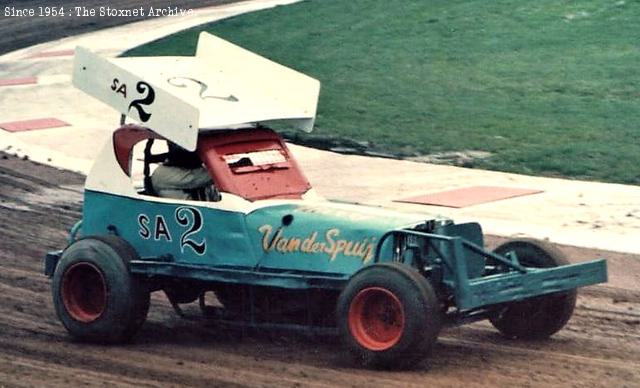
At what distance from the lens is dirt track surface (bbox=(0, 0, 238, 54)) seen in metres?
28.6

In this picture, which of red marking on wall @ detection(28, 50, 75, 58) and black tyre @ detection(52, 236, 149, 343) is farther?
→ red marking on wall @ detection(28, 50, 75, 58)

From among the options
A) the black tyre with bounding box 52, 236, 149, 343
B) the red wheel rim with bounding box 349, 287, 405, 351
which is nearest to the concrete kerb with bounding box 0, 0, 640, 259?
the red wheel rim with bounding box 349, 287, 405, 351

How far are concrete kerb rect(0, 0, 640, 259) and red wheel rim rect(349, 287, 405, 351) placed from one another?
2.56 metres

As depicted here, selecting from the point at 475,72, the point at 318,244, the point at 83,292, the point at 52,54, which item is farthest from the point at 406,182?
the point at 52,54

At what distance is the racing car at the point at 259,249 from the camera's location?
27.4 ft

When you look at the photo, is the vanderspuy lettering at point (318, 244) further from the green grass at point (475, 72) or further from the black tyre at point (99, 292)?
the green grass at point (475, 72)

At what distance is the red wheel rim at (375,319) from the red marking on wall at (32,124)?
11976 mm

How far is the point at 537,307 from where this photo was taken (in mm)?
9352

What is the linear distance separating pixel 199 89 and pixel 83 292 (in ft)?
5.33

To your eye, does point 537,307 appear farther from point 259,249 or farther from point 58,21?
point 58,21

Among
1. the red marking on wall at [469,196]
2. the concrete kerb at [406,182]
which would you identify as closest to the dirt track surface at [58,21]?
the concrete kerb at [406,182]

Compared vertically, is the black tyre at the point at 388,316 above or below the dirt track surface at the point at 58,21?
below

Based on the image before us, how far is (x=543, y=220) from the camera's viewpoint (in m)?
13.6

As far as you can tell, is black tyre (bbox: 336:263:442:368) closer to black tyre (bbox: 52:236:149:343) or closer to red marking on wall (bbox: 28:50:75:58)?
black tyre (bbox: 52:236:149:343)
